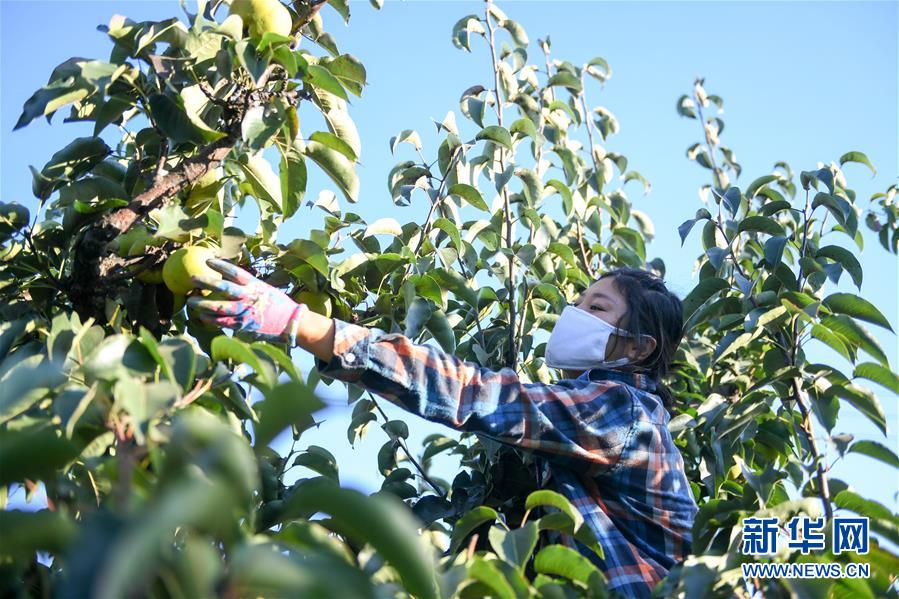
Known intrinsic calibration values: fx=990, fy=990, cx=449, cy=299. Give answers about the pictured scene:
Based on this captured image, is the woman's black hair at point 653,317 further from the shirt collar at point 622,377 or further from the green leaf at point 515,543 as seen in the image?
the green leaf at point 515,543

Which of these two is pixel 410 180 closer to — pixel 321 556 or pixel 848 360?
pixel 848 360

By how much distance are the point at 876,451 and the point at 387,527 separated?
3.31 feet

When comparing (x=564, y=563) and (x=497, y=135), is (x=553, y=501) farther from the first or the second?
(x=497, y=135)

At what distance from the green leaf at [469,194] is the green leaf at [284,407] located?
123 centimetres

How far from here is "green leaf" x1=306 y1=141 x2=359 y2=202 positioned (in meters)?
1.74

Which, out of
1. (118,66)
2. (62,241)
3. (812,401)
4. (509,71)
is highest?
(509,71)

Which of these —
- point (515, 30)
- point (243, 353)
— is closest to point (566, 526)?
point (243, 353)

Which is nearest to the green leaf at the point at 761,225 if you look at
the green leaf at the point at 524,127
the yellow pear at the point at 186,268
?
the green leaf at the point at 524,127

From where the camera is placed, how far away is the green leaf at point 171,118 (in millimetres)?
1565

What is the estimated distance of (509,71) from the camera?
248 centimetres

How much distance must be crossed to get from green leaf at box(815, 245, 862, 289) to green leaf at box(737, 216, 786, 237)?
105 mm

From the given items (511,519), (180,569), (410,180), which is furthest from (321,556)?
(410,180)

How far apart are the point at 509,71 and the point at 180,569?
6.27 feet

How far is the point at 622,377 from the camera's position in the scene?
196cm
